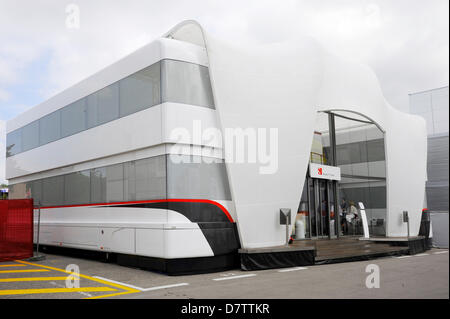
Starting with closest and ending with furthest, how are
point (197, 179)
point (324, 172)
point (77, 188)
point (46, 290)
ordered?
point (46, 290) < point (197, 179) < point (77, 188) < point (324, 172)

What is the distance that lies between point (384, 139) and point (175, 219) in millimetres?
10724

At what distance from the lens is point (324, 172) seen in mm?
16297

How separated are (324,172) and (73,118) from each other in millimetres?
9275

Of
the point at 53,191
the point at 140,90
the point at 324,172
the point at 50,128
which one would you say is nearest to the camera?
the point at 140,90

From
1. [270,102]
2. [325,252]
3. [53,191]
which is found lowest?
[325,252]

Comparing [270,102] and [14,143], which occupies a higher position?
[14,143]

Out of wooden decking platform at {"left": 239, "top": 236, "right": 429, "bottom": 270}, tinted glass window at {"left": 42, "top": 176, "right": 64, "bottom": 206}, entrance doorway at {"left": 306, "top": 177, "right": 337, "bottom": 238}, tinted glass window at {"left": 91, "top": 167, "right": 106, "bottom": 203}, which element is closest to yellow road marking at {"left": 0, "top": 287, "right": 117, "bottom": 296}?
wooden decking platform at {"left": 239, "top": 236, "right": 429, "bottom": 270}

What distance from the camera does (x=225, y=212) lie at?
11.2 metres

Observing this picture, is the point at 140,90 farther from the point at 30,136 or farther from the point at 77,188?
the point at 30,136

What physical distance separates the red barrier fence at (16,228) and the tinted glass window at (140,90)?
4.77 metres

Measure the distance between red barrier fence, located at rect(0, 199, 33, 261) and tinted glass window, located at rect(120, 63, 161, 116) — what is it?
477cm

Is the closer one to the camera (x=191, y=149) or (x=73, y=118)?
(x=191, y=149)

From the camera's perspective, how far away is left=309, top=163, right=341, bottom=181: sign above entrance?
15.7m

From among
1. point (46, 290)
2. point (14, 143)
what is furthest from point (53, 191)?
point (46, 290)
